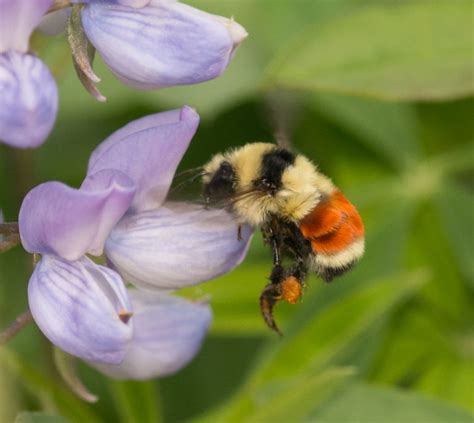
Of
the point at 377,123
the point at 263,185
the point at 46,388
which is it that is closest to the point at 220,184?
the point at 263,185

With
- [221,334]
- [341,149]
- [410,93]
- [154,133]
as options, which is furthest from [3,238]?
[341,149]

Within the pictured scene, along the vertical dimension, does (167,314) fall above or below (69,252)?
below

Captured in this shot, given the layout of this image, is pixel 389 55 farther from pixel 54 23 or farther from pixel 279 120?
pixel 54 23

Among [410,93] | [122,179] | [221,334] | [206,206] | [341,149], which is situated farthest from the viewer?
[341,149]

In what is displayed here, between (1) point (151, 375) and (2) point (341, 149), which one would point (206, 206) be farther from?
(2) point (341, 149)

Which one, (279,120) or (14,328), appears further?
(279,120)
